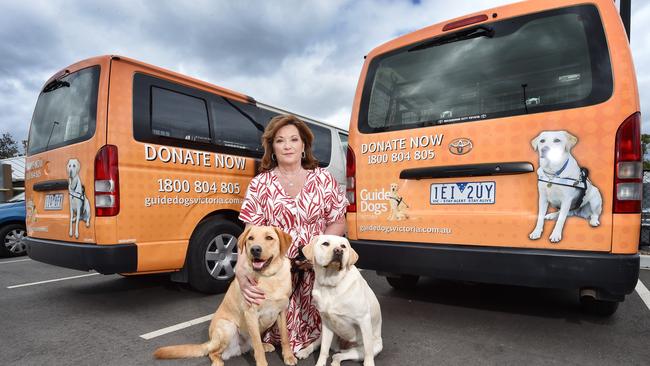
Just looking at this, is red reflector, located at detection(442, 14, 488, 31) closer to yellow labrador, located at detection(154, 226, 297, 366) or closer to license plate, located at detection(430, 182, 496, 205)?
license plate, located at detection(430, 182, 496, 205)

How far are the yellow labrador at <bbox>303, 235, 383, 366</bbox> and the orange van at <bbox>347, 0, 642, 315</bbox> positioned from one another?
0.62 m

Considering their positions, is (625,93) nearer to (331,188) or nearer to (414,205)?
(414,205)

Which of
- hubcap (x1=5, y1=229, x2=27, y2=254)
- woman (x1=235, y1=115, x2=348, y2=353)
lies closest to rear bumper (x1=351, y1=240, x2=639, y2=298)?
woman (x1=235, y1=115, x2=348, y2=353)

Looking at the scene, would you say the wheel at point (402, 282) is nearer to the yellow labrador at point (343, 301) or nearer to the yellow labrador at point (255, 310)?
the yellow labrador at point (343, 301)

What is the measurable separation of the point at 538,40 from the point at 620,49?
0.44 metres

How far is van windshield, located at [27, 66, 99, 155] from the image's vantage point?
3.06 m

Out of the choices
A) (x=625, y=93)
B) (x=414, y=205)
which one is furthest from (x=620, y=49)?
(x=414, y=205)

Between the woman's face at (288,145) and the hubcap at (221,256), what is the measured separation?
5.03 feet

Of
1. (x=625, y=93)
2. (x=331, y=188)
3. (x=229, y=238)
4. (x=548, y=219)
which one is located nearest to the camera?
(x=625, y=93)

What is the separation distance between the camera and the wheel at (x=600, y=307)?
278 centimetres

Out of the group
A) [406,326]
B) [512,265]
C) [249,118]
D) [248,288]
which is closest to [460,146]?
[512,265]

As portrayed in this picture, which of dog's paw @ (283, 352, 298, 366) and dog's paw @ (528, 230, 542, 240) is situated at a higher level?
dog's paw @ (528, 230, 542, 240)

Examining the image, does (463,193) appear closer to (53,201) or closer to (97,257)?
(97,257)

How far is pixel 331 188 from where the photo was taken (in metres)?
2.68
